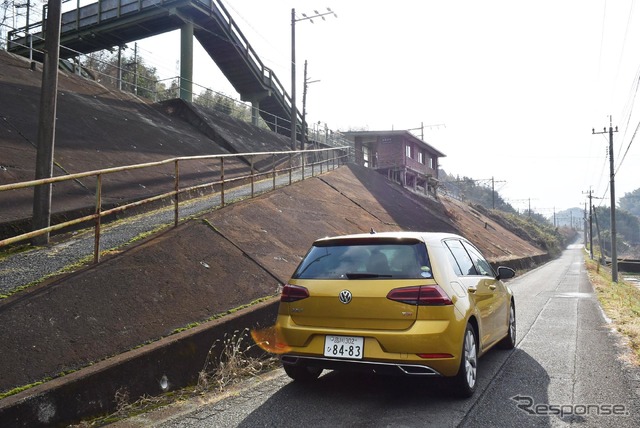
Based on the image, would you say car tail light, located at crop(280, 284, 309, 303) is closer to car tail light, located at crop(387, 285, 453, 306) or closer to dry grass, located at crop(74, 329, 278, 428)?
car tail light, located at crop(387, 285, 453, 306)

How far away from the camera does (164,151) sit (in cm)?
1550

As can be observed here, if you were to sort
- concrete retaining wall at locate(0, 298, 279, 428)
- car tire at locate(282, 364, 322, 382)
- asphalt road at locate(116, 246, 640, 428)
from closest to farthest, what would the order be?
concrete retaining wall at locate(0, 298, 279, 428), asphalt road at locate(116, 246, 640, 428), car tire at locate(282, 364, 322, 382)

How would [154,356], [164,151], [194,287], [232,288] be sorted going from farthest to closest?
[164,151] → [232,288] → [194,287] → [154,356]

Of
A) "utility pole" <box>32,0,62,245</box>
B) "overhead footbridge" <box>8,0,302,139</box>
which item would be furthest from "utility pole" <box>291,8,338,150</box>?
"utility pole" <box>32,0,62,245</box>

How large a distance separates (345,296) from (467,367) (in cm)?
140

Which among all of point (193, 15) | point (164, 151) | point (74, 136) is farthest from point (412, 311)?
point (193, 15)

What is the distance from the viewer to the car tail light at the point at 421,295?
4.28 m

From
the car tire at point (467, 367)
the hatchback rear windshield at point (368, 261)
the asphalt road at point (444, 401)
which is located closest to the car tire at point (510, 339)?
the asphalt road at point (444, 401)

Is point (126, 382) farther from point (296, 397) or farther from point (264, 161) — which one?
point (264, 161)

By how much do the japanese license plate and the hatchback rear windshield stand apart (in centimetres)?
58

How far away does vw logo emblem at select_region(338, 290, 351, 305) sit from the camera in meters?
4.43

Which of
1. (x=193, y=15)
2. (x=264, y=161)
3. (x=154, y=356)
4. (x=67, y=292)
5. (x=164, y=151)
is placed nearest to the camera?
(x=154, y=356)

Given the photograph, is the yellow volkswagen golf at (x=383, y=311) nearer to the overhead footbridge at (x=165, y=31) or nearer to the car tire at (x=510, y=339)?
the car tire at (x=510, y=339)

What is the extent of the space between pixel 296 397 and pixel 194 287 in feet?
7.80
